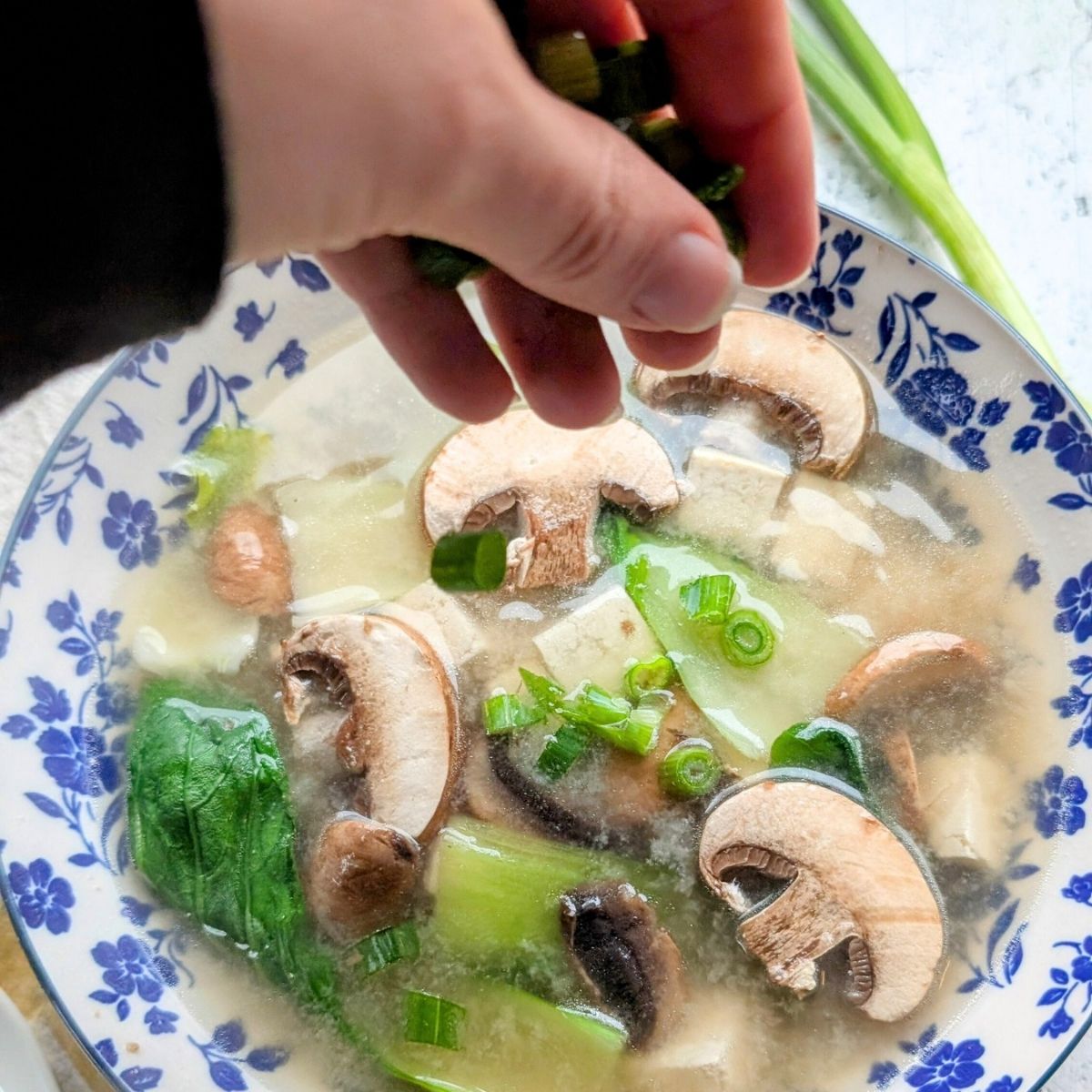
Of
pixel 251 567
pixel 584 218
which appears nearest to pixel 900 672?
pixel 584 218

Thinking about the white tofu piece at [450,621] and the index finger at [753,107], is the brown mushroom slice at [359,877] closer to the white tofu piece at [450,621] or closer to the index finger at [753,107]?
the white tofu piece at [450,621]

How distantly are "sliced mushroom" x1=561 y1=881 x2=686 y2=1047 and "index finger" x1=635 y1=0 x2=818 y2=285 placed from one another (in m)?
1.09

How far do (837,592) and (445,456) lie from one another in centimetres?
77

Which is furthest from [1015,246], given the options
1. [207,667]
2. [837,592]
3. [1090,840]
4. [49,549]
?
[49,549]

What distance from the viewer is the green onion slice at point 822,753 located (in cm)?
176

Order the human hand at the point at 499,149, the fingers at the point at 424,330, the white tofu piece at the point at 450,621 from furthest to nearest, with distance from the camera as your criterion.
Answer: the white tofu piece at the point at 450,621 → the fingers at the point at 424,330 → the human hand at the point at 499,149

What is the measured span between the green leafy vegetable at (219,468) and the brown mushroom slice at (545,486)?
37 cm

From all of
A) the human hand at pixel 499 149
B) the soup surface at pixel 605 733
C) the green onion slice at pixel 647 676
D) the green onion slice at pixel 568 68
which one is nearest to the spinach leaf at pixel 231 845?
the soup surface at pixel 605 733

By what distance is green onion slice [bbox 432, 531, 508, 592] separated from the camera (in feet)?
5.16

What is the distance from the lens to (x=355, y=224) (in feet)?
3.57

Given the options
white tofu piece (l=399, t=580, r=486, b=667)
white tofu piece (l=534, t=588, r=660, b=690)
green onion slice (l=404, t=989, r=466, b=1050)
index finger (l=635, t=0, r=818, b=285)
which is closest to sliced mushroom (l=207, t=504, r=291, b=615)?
white tofu piece (l=399, t=580, r=486, b=667)

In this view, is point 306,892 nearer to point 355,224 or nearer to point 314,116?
point 355,224

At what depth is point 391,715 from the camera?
1.71m

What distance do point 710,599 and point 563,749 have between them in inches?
14.5
